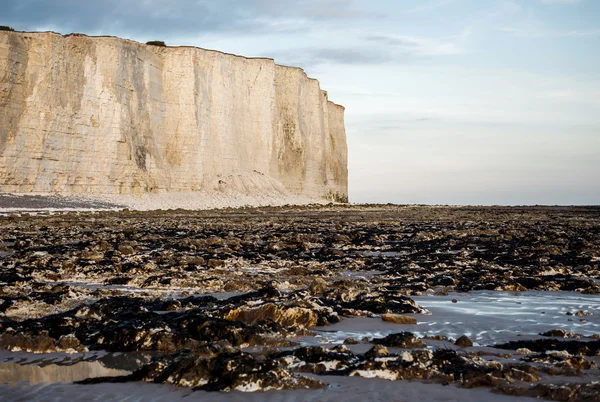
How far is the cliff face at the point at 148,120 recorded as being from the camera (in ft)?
120

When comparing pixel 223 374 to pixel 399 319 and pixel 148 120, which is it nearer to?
pixel 399 319

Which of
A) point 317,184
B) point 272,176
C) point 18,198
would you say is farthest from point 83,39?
point 317,184

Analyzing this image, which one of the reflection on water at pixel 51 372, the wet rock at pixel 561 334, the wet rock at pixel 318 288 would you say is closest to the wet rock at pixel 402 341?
the wet rock at pixel 561 334

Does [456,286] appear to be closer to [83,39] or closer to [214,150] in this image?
[83,39]

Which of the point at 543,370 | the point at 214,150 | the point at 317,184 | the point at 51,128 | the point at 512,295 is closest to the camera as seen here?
the point at 543,370

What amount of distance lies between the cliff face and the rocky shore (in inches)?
1103

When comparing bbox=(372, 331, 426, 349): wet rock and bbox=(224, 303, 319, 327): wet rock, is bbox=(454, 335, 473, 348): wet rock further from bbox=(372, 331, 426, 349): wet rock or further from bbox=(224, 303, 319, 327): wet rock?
→ bbox=(224, 303, 319, 327): wet rock

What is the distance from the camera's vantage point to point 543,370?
3.79m

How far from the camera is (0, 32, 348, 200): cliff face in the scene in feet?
120

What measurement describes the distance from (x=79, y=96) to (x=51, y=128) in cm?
325

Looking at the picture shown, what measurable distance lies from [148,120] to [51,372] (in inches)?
1672

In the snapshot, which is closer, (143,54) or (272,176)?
(143,54)

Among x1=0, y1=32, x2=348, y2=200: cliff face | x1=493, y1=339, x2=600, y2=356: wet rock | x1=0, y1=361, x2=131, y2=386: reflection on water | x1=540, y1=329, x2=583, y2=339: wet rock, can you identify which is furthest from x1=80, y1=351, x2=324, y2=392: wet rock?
x1=0, y1=32, x2=348, y2=200: cliff face

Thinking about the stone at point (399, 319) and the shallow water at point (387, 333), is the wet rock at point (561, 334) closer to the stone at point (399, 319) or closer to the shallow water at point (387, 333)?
the shallow water at point (387, 333)
